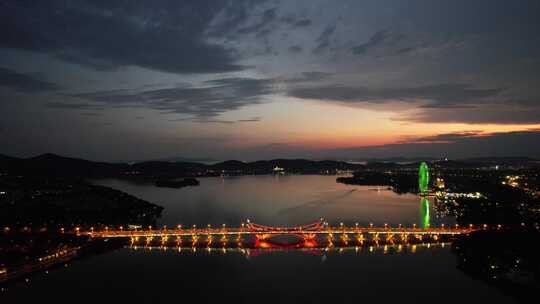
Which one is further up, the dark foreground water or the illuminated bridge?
the illuminated bridge

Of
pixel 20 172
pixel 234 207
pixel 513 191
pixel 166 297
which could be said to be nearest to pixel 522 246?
pixel 166 297

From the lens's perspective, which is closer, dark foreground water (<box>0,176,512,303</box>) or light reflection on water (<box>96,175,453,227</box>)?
dark foreground water (<box>0,176,512,303</box>)

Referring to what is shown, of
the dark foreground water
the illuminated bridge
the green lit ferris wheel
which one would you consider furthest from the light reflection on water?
the dark foreground water

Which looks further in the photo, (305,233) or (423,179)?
(423,179)

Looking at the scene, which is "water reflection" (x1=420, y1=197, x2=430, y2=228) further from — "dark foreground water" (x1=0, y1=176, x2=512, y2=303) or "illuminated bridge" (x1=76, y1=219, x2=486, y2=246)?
"dark foreground water" (x1=0, y1=176, x2=512, y2=303)

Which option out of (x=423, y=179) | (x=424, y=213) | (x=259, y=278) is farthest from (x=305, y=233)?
(x=423, y=179)

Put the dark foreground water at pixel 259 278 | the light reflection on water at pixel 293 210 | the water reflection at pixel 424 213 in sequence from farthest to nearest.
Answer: the light reflection on water at pixel 293 210 < the water reflection at pixel 424 213 < the dark foreground water at pixel 259 278

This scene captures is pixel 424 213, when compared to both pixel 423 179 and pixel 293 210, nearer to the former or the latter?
pixel 293 210

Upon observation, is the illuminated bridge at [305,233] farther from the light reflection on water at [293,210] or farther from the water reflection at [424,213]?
the light reflection on water at [293,210]

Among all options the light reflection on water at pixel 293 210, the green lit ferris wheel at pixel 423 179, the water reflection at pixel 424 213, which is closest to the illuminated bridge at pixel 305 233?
the water reflection at pixel 424 213

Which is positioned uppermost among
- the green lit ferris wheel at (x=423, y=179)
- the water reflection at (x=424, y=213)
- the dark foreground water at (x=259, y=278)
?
the green lit ferris wheel at (x=423, y=179)

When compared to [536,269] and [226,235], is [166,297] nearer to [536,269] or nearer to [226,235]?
[226,235]
